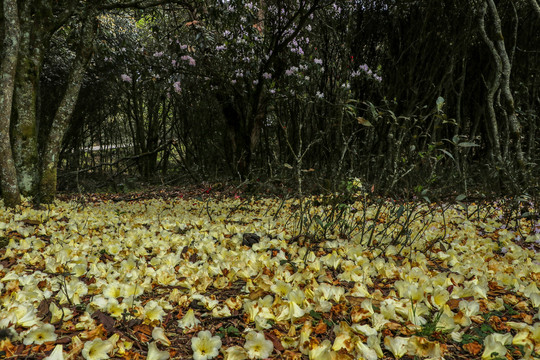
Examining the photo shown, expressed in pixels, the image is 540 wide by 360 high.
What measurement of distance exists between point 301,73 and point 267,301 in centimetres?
497

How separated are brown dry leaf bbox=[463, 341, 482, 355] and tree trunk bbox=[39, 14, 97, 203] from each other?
4.45m

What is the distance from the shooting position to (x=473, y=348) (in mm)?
1192

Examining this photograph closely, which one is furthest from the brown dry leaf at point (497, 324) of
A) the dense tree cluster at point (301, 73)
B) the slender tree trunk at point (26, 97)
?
the slender tree trunk at point (26, 97)

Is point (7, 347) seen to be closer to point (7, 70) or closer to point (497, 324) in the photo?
point (497, 324)

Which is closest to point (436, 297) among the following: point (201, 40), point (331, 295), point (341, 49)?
point (331, 295)

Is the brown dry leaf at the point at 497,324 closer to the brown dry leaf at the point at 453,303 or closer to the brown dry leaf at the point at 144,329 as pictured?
the brown dry leaf at the point at 453,303

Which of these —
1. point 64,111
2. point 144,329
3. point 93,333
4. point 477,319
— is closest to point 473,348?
point 477,319

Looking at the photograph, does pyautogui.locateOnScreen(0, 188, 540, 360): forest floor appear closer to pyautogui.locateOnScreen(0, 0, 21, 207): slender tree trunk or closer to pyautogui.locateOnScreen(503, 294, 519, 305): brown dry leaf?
pyautogui.locateOnScreen(503, 294, 519, 305): brown dry leaf

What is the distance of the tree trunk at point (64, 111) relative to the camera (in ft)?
13.3

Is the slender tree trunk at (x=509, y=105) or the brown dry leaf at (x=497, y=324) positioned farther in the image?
the slender tree trunk at (x=509, y=105)

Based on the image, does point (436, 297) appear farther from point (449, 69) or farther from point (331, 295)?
point (449, 69)

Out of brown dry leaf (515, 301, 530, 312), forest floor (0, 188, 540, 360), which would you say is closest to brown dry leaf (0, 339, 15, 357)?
forest floor (0, 188, 540, 360)

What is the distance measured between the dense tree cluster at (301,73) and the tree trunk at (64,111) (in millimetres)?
13

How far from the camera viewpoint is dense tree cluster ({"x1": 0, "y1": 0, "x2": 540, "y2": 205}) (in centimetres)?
409
